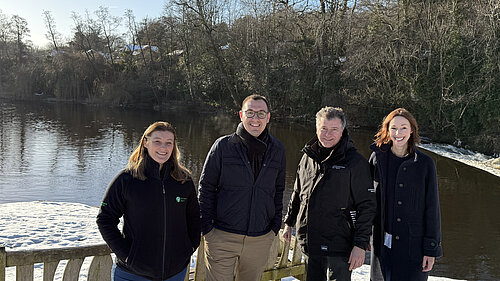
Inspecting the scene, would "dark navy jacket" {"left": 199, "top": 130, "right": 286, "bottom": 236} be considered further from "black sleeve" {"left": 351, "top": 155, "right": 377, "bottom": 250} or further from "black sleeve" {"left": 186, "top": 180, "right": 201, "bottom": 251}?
"black sleeve" {"left": 351, "top": 155, "right": 377, "bottom": 250}

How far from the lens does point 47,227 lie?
22.3 ft

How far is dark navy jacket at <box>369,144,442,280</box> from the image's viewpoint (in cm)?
250

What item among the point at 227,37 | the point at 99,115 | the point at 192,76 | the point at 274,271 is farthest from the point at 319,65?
the point at 274,271

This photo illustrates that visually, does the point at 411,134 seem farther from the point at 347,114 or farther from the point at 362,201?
the point at 347,114

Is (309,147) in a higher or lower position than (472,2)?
lower

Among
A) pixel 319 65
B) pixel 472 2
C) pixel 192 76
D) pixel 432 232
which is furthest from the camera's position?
pixel 192 76

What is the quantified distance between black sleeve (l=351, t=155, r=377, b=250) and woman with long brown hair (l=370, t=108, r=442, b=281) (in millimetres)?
186

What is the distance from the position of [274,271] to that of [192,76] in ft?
97.5

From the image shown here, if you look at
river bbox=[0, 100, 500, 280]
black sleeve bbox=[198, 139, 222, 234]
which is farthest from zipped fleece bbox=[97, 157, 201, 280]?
river bbox=[0, 100, 500, 280]

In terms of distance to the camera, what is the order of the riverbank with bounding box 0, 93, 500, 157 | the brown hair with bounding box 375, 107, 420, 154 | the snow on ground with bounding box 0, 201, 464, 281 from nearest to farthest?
the brown hair with bounding box 375, 107, 420, 154 → the snow on ground with bounding box 0, 201, 464, 281 → the riverbank with bounding box 0, 93, 500, 157

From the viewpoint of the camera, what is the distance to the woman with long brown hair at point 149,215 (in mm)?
2184

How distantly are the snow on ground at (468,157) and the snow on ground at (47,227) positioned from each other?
11.5 metres

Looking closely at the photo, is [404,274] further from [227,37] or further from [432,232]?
[227,37]

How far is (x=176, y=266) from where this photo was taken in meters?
2.30
